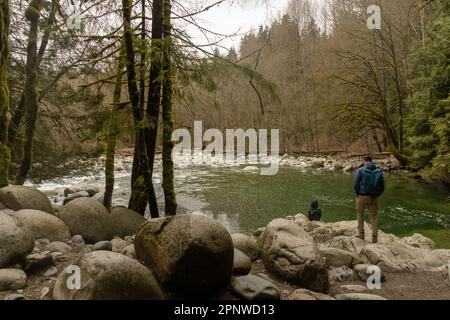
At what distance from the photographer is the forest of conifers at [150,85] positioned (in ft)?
21.6

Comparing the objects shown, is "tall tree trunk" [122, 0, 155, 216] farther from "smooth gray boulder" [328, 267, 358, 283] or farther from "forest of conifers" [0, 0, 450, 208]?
"smooth gray boulder" [328, 267, 358, 283]

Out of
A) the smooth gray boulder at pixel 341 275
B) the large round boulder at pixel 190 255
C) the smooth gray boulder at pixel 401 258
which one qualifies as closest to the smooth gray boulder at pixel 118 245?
the large round boulder at pixel 190 255

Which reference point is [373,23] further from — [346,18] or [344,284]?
[344,284]

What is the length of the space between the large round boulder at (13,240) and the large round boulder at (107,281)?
1.01 meters

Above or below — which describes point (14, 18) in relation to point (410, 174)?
above

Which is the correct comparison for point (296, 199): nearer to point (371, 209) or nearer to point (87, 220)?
point (371, 209)

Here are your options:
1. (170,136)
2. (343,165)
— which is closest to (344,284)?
(170,136)

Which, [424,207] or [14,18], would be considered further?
[424,207]

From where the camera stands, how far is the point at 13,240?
4.22m

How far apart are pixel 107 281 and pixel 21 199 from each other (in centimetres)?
378

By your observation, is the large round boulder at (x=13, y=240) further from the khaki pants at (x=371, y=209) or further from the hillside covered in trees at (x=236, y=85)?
the khaki pants at (x=371, y=209)

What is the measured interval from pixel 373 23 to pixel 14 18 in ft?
57.7

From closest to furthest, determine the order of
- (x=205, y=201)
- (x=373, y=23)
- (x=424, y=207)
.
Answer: (x=424, y=207) → (x=205, y=201) → (x=373, y=23)

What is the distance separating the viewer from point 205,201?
1434cm
